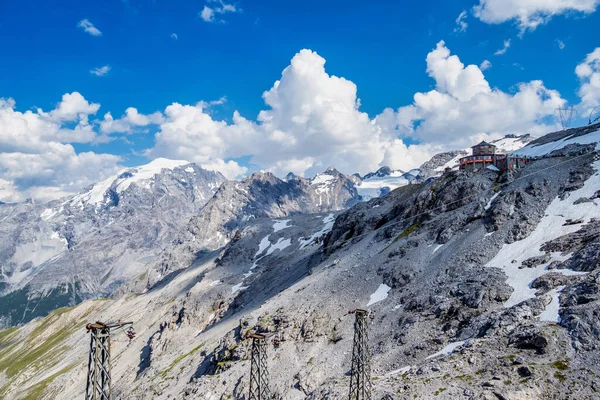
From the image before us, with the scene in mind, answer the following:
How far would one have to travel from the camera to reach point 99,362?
2200 centimetres

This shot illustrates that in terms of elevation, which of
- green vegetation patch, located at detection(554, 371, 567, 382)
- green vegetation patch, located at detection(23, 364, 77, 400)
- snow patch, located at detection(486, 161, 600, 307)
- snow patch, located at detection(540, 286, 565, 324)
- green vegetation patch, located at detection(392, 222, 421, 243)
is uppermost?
green vegetation patch, located at detection(392, 222, 421, 243)

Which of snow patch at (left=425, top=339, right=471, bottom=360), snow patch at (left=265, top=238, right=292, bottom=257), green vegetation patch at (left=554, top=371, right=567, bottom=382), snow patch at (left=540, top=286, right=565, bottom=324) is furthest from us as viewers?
snow patch at (left=265, top=238, right=292, bottom=257)

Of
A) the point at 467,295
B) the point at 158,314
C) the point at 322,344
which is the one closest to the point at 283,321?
the point at 322,344

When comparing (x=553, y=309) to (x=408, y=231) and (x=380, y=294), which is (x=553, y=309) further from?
(x=408, y=231)

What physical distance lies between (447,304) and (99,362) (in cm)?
4590

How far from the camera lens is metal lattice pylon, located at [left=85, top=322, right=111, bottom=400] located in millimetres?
21609

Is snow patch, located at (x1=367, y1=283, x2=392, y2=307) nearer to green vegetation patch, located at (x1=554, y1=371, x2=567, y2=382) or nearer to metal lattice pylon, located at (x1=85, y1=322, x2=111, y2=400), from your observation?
green vegetation patch, located at (x1=554, y1=371, x2=567, y2=382)

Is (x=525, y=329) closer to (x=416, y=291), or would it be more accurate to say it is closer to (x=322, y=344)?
(x=416, y=291)

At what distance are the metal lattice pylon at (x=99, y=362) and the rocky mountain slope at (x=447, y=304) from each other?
2935 cm

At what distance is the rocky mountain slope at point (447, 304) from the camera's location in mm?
40469

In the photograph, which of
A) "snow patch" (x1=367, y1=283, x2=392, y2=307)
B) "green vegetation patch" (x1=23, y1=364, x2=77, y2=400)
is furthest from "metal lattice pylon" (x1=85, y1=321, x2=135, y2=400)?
"green vegetation patch" (x1=23, y1=364, x2=77, y2=400)

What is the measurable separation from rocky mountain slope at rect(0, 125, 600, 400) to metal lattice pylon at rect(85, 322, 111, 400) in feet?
96.3

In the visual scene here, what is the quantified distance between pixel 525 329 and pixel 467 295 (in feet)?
40.5

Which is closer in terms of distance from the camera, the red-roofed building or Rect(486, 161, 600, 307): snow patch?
Rect(486, 161, 600, 307): snow patch
